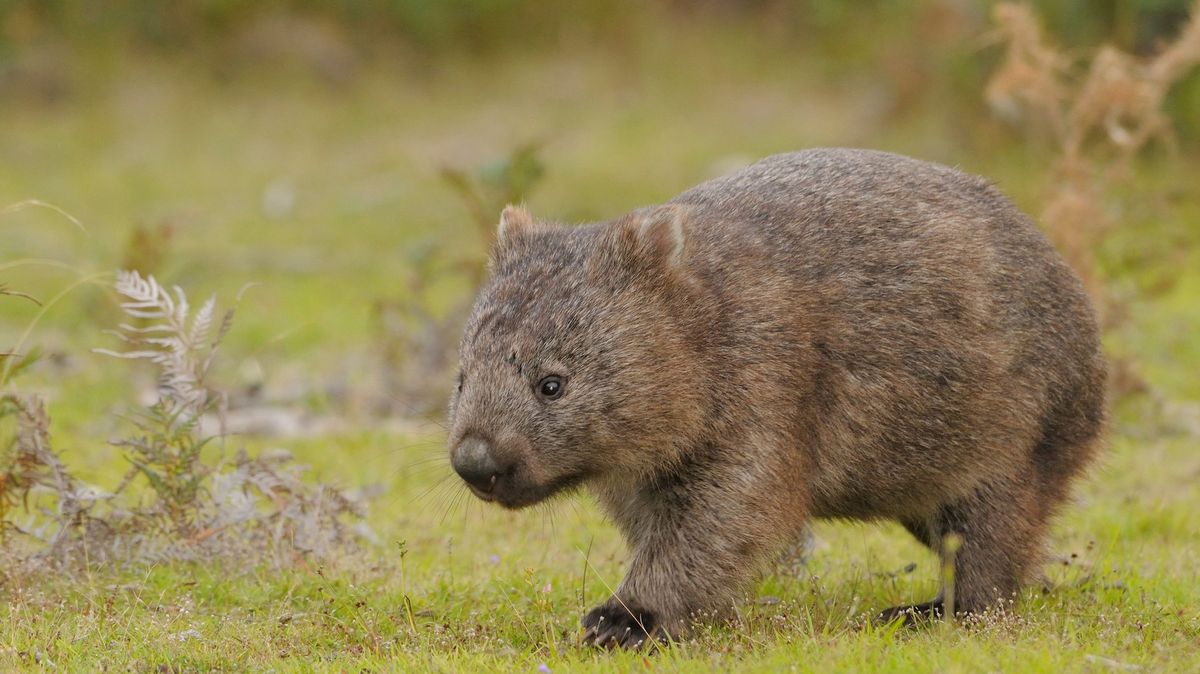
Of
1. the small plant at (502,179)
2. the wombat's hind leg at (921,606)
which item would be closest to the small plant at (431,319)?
the small plant at (502,179)

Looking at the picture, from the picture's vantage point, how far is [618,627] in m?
4.93

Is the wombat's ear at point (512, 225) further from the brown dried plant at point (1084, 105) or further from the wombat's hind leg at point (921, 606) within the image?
the brown dried plant at point (1084, 105)

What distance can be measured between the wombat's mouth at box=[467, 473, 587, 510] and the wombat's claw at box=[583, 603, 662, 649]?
422mm

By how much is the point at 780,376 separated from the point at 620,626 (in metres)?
0.98

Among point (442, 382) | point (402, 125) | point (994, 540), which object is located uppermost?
point (994, 540)

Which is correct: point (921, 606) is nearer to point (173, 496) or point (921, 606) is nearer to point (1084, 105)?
point (173, 496)

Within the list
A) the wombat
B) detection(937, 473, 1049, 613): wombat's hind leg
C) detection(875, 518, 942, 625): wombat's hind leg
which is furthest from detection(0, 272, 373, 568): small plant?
detection(937, 473, 1049, 613): wombat's hind leg

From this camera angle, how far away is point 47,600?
5234mm

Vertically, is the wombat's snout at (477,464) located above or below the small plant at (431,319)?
above

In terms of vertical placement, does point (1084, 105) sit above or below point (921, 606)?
above

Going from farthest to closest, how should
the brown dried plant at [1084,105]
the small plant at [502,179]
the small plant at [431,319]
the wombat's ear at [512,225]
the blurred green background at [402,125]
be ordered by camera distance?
1. the blurred green background at [402,125]
2. the small plant at [431,319]
3. the small plant at [502,179]
4. the brown dried plant at [1084,105]
5. the wombat's ear at [512,225]

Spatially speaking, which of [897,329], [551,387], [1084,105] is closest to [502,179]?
[1084,105]

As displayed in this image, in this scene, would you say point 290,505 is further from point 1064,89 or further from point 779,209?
point 1064,89

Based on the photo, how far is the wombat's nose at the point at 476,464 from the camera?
4766mm
